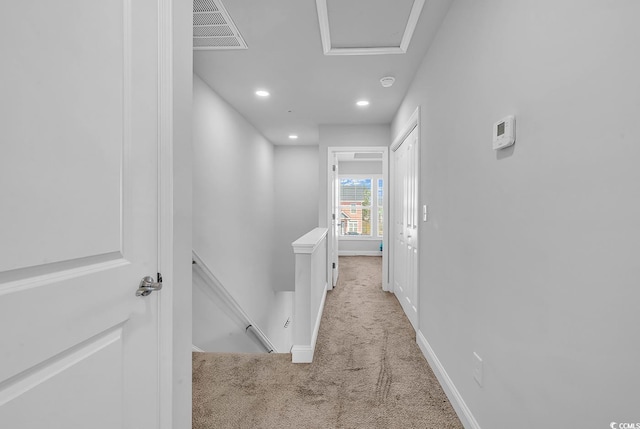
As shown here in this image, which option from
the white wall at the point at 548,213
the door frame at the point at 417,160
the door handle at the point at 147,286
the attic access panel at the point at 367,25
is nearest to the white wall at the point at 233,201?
the attic access panel at the point at 367,25

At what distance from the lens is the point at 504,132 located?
1.22 m

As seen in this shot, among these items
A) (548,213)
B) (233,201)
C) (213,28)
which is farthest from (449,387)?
(233,201)

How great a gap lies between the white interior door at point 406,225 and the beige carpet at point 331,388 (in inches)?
17.6

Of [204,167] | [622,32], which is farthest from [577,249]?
[204,167]

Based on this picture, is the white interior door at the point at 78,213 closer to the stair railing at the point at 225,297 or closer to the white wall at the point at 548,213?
the white wall at the point at 548,213

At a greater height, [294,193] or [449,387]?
[294,193]

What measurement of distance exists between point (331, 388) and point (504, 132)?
1.78 m

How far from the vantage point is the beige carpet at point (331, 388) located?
168 centimetres

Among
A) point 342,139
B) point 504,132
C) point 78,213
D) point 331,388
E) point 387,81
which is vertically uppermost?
point 387,81

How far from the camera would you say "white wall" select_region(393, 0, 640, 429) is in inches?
29.4

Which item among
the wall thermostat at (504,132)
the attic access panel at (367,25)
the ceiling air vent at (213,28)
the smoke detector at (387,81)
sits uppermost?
the attic access panel at (367,25)

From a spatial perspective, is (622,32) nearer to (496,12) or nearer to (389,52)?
(496,12)

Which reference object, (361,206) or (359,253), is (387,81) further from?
(359,253)

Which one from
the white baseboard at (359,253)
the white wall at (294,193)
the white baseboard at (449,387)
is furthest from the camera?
the white baseboard at (359,253)
